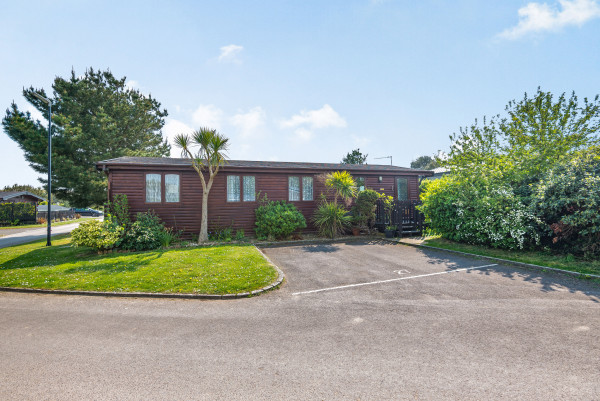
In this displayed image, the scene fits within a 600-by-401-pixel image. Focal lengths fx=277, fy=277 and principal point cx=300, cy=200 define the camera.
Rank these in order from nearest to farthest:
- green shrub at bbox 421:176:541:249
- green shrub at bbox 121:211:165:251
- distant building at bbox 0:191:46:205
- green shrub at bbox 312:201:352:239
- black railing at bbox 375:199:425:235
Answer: green shrub at bbox 421:176:541:249, green shrub at bbox 121:211:165:251, black railing at bbox 375:199:425:235, green shrub at bbox 312:201:352:239, distant building at bbox 0:191:46:205

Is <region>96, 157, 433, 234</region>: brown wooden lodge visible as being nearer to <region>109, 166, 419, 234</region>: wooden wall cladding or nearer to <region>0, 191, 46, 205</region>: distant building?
<region>109, 166, 419, 234</region>: wooden wall cladding

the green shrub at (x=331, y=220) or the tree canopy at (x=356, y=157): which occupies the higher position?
the tree canopy at (x=356, y=157)

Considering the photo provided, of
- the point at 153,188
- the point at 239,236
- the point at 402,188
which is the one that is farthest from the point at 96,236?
the point at 402,188

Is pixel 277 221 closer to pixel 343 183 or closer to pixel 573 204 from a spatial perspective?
pixel 343 183

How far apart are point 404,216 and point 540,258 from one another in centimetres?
593

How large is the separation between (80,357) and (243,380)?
2.05 meters

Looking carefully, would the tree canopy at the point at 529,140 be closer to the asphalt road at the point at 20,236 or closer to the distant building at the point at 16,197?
the asphalt road at the point at 20,236

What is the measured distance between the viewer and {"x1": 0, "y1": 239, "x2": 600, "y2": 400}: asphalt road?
261cm

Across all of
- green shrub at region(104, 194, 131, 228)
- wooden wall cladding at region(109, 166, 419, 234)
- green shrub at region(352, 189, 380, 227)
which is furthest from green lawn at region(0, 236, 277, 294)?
green shrub at region(352, 189, 380, 227)

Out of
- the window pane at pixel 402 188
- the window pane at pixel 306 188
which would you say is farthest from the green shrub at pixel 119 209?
the window pane at pixel 402 188

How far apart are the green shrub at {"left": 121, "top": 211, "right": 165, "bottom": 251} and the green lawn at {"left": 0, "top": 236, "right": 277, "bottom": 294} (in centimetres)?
63

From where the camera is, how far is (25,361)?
316 centimetres

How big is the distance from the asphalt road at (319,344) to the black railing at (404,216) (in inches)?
279

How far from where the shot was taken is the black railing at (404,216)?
13.1m
